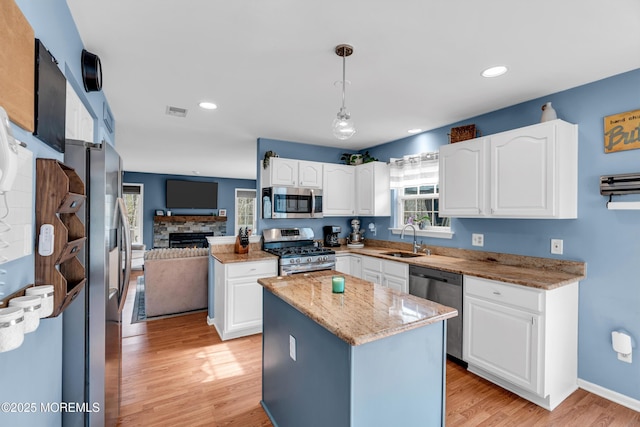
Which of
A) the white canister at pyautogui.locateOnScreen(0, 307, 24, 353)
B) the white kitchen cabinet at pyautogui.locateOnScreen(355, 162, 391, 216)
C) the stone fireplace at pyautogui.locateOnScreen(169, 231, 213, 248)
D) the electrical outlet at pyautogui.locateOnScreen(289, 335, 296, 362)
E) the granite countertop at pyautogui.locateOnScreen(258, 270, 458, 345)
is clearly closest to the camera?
the white canister at pyautogui.locateOnScreen(0, 307, 24, 353)

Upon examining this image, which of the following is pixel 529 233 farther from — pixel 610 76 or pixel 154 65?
pixel 154 65

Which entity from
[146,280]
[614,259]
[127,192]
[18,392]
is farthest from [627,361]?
[127,192]

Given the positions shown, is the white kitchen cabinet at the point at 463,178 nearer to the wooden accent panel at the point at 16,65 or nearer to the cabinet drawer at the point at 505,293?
the cabinet drawer at the point at 505,293

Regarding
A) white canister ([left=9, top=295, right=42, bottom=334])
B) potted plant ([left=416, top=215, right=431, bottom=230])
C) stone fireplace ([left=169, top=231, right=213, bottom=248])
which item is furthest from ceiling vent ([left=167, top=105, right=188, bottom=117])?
stone fireplace ([left=169, top=231, right=213, bottom=248])

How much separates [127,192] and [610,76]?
9.10 metres

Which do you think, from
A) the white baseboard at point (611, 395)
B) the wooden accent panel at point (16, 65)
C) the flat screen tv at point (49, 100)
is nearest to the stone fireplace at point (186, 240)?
the flat screen tv at point (49, 100)

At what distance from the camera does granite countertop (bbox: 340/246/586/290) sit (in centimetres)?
228

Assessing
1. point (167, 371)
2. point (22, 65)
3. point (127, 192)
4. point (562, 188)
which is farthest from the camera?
point (127, 192)

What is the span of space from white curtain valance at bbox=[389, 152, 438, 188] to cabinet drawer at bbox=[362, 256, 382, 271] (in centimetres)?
117

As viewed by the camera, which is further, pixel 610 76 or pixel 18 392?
pixel 610 76

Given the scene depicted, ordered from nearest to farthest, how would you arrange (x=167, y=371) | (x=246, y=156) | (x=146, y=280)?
(x=167, y=371)
(x=146, y=280)
(x=246, y=156)

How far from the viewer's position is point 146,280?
393 cm

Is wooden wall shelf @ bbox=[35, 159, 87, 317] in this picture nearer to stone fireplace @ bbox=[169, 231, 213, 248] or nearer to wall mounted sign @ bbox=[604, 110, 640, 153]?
wall mounted sign @ bbox=[604, 110, 640, 153]

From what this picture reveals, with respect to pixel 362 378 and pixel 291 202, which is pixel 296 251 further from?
pixel 362 378
